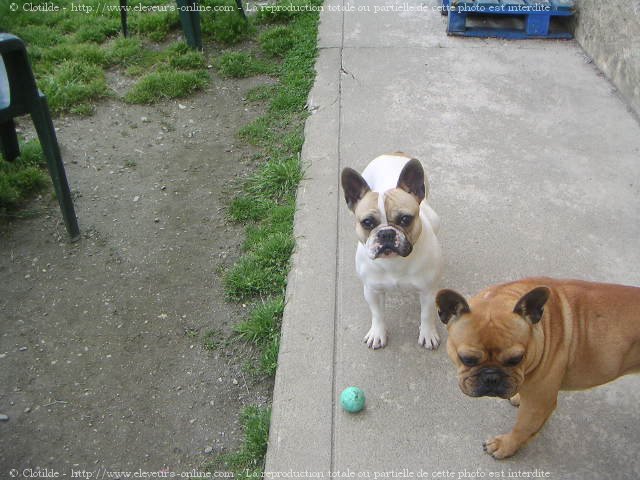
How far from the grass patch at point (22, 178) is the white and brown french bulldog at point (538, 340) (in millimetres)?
3615

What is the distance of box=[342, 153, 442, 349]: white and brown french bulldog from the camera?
2.87m

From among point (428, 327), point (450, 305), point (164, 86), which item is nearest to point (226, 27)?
Result: point (164, 86)

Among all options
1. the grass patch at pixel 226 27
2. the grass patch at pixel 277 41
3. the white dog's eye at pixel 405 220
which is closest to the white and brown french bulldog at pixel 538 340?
the white dog's eye at pixel 405 220

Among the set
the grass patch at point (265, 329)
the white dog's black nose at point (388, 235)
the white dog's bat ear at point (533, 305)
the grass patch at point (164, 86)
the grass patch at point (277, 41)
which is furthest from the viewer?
the grass patch at point (277, 41)

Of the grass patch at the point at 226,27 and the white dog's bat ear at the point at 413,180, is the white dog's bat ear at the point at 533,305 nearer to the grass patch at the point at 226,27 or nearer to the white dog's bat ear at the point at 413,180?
the white dog's bat ear at the point at 413,180

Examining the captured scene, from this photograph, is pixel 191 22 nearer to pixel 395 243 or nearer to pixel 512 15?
pixel 512 15

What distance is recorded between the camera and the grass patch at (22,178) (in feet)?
15.2

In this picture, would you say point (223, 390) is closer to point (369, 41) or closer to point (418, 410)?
point (418, 410)

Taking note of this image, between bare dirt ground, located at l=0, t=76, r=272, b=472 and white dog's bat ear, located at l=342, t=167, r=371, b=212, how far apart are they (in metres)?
1.09

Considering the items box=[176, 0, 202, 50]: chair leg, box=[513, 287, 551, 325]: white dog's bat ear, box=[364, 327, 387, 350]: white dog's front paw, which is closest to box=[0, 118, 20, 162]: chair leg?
box=[176, 0, 202, 50]: chair leg

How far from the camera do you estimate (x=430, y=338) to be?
328cm

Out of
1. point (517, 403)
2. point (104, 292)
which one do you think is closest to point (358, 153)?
point (104, 292)

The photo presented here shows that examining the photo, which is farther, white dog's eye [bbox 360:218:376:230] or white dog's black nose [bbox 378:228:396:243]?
white dog's eye [bbox 360:218:376:230]

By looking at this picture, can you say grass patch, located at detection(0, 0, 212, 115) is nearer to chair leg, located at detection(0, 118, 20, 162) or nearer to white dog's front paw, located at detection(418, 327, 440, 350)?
chair leg, located at detection(0, 118, 20, 162)
